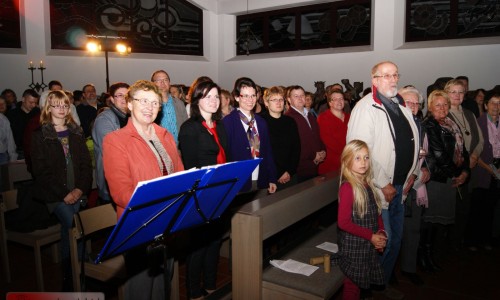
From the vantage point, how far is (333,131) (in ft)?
16.1

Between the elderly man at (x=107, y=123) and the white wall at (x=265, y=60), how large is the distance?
21.5 feet

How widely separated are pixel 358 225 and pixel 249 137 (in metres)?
1.37

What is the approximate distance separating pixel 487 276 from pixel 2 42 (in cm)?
998

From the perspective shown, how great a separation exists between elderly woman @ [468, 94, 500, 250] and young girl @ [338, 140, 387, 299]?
2.40 meters

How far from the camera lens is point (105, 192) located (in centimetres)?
396

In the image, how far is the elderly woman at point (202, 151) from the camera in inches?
125

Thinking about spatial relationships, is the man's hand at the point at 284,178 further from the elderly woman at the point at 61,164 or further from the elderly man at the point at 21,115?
the elderly man at the point at 21,115

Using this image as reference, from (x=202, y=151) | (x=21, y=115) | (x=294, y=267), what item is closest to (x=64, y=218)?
(x=202, y=151)

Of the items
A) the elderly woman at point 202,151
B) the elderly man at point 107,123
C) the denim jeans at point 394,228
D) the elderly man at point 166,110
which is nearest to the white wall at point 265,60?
the elderly man at point 166,110

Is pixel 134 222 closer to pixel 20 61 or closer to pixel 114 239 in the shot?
pixel 114 239

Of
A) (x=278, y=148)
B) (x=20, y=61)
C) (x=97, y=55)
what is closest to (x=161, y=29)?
(x=97, y=55)

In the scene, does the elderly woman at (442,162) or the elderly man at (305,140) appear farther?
the elderly man at (305,140)

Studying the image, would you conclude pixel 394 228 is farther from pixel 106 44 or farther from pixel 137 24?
pixel 137 24

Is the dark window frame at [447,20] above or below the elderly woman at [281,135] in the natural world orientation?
above
